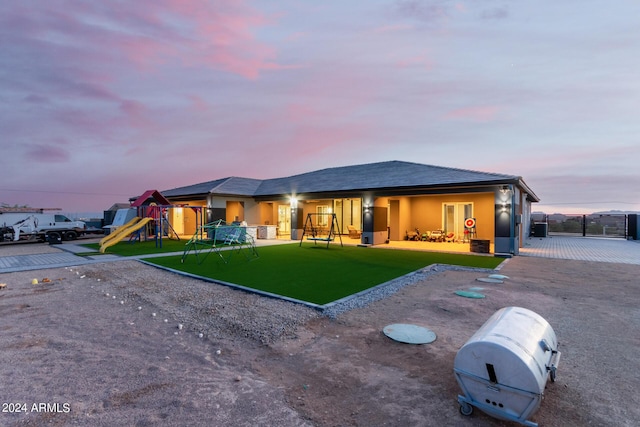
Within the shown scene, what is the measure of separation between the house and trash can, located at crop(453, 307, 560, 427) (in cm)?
1208

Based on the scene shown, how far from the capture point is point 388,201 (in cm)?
1956

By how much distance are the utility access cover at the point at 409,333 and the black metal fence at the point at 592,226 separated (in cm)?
2554

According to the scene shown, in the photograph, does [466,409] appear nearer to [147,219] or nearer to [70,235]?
[147,219]

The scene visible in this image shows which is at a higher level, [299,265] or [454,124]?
[454,124]

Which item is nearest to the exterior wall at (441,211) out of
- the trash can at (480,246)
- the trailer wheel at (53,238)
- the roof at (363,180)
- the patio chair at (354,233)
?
the roof at (363,180)

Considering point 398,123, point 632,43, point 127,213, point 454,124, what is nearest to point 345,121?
point 398,123

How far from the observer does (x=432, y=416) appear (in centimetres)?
275

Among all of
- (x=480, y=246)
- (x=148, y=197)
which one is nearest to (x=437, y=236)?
(x=480, y=246)

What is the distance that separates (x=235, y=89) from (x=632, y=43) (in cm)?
1536

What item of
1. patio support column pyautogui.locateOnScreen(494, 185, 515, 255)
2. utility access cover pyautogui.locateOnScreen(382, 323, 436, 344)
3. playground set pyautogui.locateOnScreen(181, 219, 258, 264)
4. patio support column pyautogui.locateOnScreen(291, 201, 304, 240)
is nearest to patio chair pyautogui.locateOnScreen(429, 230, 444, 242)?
patio support column pyautogui.locateOnScreen(494, 185, 515, 255)

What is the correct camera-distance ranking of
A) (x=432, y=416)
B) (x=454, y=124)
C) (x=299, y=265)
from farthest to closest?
(x=454, y=124), (x=299, y=265), (x=432, y=416)

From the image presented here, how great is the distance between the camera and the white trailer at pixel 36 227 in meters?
18.6

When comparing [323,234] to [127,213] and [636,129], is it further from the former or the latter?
[636,129]

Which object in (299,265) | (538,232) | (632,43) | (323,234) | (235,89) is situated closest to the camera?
(632,43)
